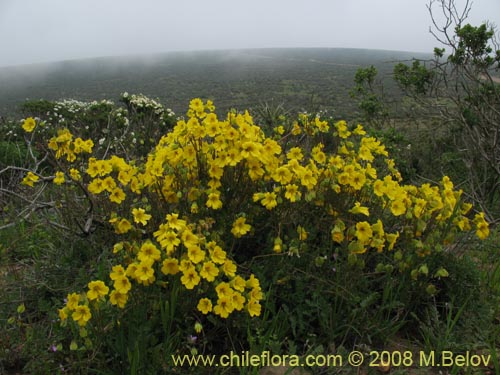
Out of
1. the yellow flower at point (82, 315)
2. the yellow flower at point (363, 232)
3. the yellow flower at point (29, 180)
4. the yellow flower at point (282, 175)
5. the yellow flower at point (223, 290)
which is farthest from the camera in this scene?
the yellow flower at point (29, 180)

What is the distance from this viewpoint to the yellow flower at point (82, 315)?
1.70 meters

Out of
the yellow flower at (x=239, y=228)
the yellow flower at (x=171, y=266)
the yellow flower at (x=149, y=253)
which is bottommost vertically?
the yellow flower at (x=171, y=266)

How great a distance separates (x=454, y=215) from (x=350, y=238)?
0.64 metres

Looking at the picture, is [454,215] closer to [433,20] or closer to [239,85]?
[433,20]

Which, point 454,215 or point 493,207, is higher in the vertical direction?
point 454,215

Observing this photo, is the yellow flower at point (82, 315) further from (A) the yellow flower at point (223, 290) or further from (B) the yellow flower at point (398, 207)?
(B) the yellow flower at point (398, 207)

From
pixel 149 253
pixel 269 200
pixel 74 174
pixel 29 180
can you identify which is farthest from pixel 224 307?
pixel 29 180

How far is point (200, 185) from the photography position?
7.76 ft

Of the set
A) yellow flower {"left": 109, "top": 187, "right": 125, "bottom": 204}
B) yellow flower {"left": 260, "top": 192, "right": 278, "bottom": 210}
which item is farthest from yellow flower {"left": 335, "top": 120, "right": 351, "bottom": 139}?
yellow flower {"left": 109, "top": 187, "right": 125, "bottom": 204}

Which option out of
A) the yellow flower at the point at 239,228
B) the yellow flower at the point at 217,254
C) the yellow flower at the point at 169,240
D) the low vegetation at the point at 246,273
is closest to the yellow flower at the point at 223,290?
the low vegetation at the point at 246,273

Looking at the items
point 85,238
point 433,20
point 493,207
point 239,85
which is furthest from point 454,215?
point 239,85

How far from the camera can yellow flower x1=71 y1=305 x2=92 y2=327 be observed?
1696 mm

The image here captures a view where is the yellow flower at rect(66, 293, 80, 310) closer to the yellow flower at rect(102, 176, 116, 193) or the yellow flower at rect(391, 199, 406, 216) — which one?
the yellow flower at rect(102, 176, 116, 193)

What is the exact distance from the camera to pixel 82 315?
1711 mm
